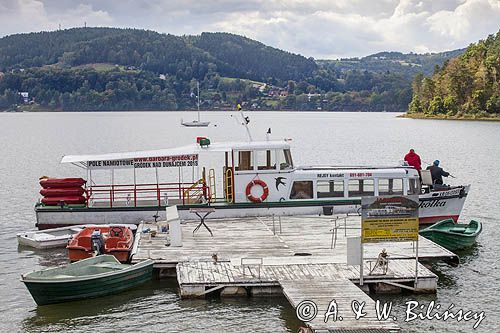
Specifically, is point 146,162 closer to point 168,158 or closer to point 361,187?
point 168,158

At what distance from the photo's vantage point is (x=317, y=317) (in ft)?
55.1

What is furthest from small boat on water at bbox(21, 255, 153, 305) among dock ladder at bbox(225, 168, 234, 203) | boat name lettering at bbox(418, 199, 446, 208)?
boat name lettering at bbox(418, 199, 446, 208)

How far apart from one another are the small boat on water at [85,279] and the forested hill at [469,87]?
129523 millimetres

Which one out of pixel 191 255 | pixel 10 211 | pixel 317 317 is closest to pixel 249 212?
A: pixel 191 255

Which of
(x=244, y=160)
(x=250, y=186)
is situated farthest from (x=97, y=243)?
(x=244, y=160)

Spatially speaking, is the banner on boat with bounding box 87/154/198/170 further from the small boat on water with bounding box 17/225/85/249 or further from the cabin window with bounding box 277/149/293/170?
the cabin window with bounding box 277/149/293/170

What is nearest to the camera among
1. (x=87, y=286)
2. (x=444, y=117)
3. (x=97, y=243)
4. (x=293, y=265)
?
(x=87, y=286)

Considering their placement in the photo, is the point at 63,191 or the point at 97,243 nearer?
the point at 97,243

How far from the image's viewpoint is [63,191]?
2883cm

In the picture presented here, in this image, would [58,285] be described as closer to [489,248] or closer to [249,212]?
[249,212]

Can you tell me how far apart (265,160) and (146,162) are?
4.79 meters

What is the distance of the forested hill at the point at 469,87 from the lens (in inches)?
5556

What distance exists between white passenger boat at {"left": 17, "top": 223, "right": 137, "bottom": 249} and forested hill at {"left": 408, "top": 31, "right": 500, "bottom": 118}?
12461cm

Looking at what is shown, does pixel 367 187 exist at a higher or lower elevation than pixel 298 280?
higher
